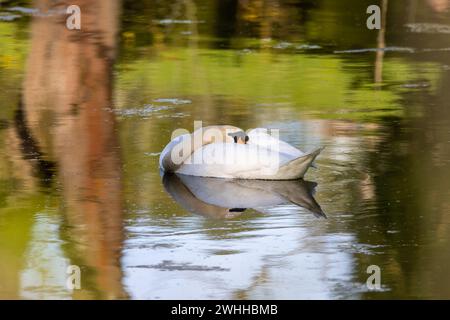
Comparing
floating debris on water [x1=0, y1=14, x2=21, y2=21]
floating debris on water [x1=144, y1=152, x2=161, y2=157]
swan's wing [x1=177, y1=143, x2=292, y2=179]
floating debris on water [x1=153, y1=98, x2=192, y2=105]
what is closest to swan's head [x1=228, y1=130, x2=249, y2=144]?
swan's wing [x1=177, y1=143, x2=292, y2=179]

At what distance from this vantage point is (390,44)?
18875 millimetres

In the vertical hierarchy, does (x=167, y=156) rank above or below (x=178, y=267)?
above

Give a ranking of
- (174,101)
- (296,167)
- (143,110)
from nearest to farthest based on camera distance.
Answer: (296,167), (143,110), (174,101)

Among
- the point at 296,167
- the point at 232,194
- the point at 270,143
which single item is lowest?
the point at 232,194

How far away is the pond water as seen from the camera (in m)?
8.27

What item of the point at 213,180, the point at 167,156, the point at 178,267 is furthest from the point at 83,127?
the point at 178,267

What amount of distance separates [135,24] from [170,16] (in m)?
0.99

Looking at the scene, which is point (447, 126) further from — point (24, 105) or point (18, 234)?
point (18, 234)

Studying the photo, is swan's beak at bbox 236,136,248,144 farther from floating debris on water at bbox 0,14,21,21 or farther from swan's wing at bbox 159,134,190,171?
floating debris on water at bbox 0,14,21,21

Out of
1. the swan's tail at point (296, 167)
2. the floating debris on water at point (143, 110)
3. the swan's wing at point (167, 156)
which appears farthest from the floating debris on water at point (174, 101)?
the swan's tail at point (296, 167)

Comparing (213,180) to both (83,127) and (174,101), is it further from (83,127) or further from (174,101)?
(174,101)

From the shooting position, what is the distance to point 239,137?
433 inches

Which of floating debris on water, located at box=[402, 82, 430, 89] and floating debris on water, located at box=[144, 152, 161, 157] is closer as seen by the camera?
floating debris on water, located at box=[144, 152, 161, 157]

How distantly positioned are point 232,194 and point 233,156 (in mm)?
467
